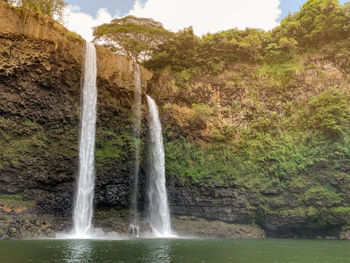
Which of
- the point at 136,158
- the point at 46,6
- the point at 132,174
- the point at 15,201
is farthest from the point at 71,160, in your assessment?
the point at 46,6

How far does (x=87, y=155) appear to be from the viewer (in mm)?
16359

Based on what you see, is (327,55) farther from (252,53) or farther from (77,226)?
(77,226)

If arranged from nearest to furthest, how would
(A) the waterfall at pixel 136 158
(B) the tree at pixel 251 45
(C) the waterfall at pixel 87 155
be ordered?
(C) the waterfall at pixel 87 155 → (A) the waterfall at pixel 136 158 → (B) the tree at pixel 251 45

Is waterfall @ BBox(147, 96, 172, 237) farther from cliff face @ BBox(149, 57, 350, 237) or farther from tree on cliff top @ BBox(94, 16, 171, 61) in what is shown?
tree on cliff top @ BBox(94, 16, 171, 61)

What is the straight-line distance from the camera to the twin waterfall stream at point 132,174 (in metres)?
15.2

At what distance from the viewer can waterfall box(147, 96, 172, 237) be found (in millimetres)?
17250

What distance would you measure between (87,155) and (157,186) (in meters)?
4.71

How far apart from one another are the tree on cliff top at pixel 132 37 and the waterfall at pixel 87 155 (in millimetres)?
7584

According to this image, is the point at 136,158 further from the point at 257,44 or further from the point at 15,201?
the point at 257,44

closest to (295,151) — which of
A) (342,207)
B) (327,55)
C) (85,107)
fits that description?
(342,207)

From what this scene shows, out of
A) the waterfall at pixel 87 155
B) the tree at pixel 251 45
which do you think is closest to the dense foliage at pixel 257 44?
the tree at pixel 251 45

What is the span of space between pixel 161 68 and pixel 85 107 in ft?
29.2

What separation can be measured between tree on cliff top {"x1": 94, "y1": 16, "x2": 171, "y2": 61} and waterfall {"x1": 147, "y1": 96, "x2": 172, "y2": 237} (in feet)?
27.4

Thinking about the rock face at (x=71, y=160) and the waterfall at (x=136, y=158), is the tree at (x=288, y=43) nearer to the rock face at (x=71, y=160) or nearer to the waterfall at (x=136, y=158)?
the rock face at (x=71, y=160)
